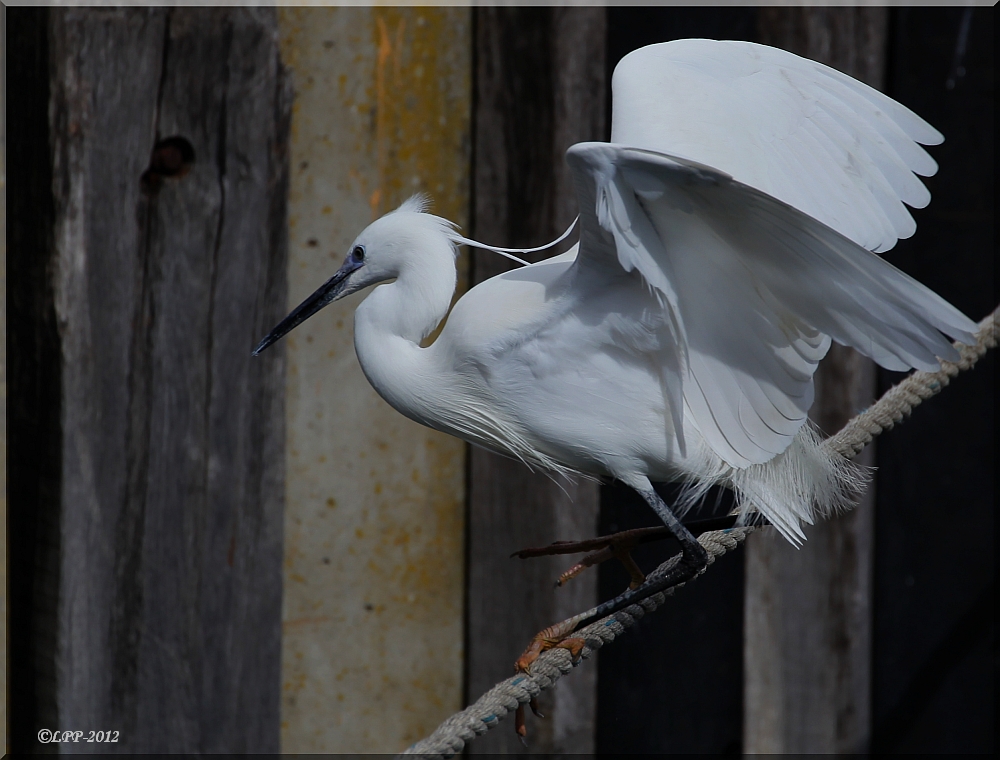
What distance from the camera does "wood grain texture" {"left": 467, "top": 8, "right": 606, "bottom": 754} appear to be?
1.41 metres

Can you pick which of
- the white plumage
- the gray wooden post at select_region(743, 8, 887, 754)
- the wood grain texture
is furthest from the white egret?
the gray wooden post at select_region(743, 8, 887, 754)

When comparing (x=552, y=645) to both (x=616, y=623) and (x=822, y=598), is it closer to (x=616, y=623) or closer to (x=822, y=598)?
(x=616, y=623)

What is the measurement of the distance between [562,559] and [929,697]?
0.82m

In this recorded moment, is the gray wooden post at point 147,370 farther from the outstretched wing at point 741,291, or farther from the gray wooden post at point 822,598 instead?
the gray wooden post at point 822,598

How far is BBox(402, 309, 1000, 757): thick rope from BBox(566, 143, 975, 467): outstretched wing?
83 millimetres

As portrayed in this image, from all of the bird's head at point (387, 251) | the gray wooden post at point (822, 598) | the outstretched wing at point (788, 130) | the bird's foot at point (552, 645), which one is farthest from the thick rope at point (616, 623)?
the bird's head at point (387, 251)

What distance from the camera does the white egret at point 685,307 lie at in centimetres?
89

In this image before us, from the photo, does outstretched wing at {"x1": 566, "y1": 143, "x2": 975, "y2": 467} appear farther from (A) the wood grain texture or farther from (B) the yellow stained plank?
(B) the yellow stained plank

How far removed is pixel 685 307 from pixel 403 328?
334 mm

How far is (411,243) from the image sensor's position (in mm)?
1085

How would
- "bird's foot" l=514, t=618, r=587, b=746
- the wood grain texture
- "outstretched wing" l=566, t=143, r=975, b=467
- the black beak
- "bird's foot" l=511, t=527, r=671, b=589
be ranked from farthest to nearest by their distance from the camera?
the wood grain texture
"bird's foot" l=511, t=527, r=671, b=589
the black beak
"bird's foot" l=514, t=618, r=587, b=746
"outstretched wing" l=566, t=143, r=975, b=467

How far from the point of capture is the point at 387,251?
1.10 metres

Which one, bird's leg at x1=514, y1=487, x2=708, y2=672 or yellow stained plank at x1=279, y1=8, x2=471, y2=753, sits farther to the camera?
yellow stained plank at x1=279, y1=8, x2=471, y2=753

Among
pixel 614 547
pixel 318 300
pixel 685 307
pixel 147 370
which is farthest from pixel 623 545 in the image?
pixel 147 370
